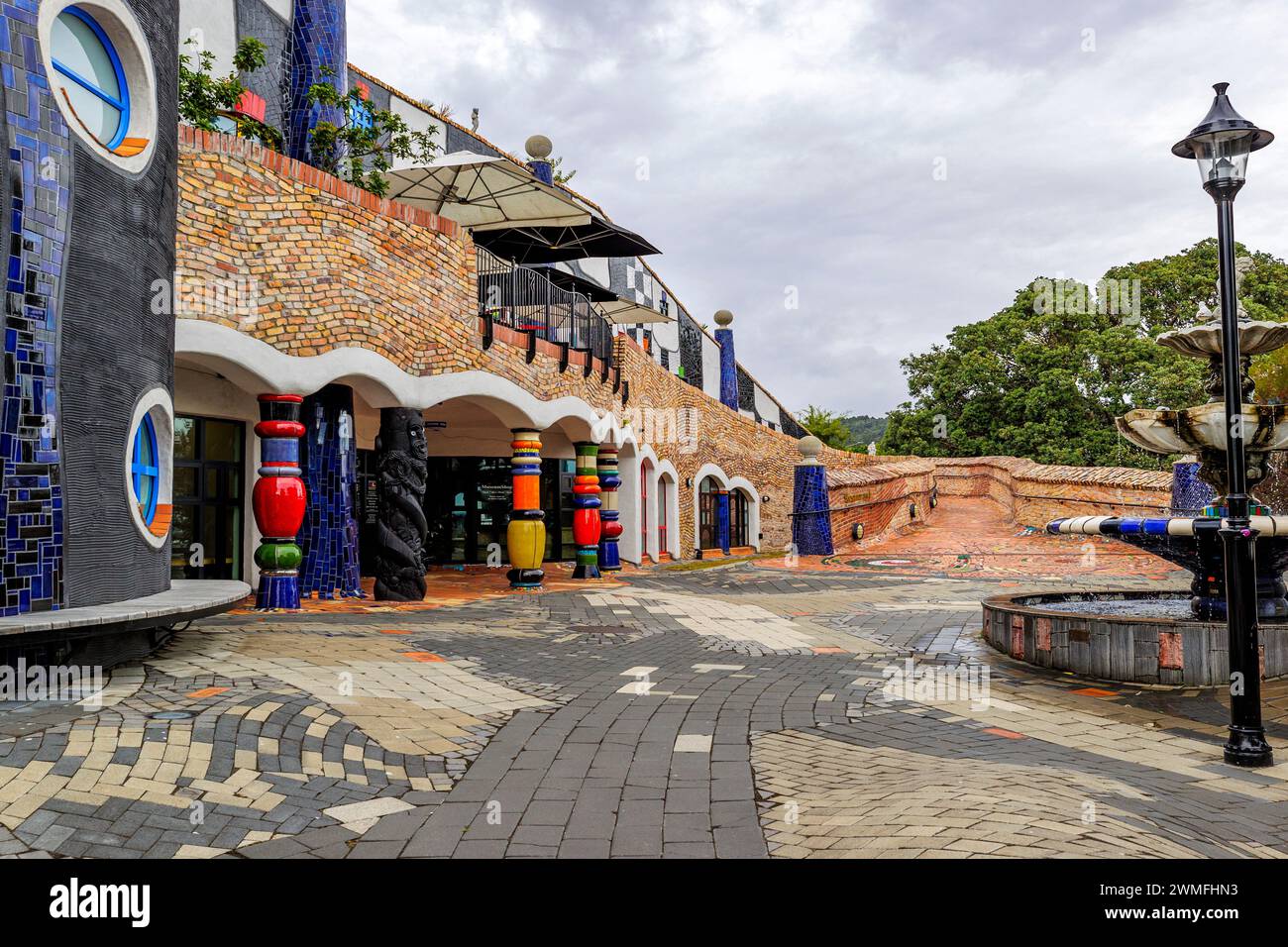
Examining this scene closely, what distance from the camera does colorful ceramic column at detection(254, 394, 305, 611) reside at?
9.47 m

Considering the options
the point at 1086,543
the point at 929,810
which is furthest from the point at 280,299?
the point at 1086,543

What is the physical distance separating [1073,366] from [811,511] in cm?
1556

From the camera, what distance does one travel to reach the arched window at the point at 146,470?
21.0 ft

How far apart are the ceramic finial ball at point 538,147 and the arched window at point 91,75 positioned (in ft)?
44.1

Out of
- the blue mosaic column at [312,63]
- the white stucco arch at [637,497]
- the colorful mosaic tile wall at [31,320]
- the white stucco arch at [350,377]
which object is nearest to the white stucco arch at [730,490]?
the white stucco arch at [637,497]

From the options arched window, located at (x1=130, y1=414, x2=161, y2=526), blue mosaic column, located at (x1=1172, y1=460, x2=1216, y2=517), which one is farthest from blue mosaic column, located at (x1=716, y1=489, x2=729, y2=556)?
arched window, located at (x1=130, y1=414, x2=161, y2=526)

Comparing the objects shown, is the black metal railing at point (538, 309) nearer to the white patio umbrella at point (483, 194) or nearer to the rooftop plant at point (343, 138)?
the white patio umbrella at point (483, 194)

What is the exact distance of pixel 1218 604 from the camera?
25.3ft

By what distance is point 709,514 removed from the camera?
24.2m

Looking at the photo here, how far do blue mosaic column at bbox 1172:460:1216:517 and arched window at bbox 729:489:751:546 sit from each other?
10.6 meters

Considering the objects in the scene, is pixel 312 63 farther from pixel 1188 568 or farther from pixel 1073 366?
pixel 1073 366

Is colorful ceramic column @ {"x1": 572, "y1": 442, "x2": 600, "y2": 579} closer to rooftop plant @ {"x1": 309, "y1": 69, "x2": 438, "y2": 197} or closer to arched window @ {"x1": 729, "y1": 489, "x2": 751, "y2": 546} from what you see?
rooftop plant @ {"x1": 309, "y1": 69, "x2": 438, "y2": 197}

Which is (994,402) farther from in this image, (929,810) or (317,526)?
(929,810)

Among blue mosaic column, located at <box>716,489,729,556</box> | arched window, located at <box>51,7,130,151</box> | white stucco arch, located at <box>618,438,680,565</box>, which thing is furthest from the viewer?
blue mosaic column, located at <box>716,489,729,556</box>
